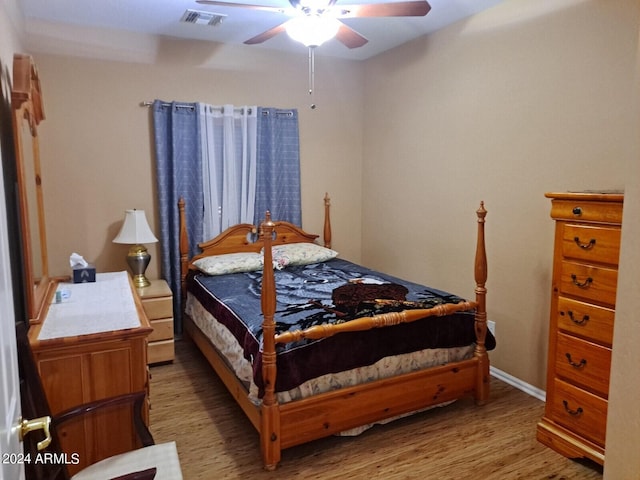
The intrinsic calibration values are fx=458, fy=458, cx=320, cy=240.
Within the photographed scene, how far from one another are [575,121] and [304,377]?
2177 mm

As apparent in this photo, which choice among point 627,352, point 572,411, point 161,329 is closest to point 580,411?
point 572,411

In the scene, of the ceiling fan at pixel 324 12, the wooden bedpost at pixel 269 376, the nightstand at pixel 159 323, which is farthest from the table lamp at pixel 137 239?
the ceiling fan at pixel 324 12

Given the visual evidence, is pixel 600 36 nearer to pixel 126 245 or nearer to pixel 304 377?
pixel 304 377

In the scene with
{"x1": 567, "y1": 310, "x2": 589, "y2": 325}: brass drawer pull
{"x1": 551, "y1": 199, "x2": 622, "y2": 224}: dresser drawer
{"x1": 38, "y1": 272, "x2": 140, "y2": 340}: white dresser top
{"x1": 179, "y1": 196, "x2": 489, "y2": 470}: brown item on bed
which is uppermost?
{"x1": 551, "y1": 199, "x2": 622, "y2": 224}: dresser drawer

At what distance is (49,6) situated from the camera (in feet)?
10.5

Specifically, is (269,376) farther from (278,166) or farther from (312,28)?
(278,166)

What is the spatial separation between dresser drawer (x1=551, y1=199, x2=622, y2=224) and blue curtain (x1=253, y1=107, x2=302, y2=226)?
2590mm

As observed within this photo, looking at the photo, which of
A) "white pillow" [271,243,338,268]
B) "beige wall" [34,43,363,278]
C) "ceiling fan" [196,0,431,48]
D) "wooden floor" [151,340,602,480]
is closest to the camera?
"wooden floor" [151,340,602,480]

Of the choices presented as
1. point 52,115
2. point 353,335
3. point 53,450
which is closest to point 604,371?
point 353,335

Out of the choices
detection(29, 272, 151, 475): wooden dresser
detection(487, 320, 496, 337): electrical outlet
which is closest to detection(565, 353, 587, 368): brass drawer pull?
detection(487, 320, 496, 337): electrical outlet

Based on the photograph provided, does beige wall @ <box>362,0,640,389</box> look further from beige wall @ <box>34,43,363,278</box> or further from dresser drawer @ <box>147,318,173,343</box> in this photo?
dresser drawer @ <box>147,318,173,343</box>

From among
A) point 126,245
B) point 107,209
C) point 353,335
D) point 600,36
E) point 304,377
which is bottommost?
point 304,377

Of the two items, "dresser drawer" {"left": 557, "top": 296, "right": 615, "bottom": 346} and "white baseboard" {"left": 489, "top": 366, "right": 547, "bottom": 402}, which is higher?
"dresser drawer" {"left": 557, "top": 296, "right": 615, "bottom": 346}

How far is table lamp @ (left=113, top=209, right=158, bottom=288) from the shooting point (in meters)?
3.59
